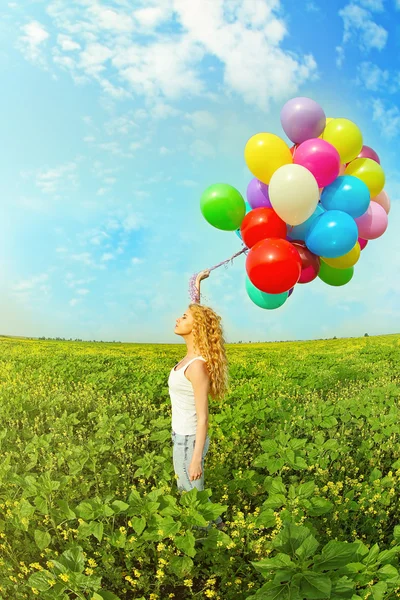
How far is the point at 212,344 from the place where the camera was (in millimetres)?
3615

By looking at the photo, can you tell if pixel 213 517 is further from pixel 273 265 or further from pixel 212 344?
pixel 273 265

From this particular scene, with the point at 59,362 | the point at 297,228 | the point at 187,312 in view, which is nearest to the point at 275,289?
the point at 297,228

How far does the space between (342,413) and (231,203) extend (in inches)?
113

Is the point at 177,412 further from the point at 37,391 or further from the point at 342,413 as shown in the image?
the point at 37,391

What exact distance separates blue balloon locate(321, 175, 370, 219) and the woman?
2316mm

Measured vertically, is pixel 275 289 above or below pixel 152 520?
above

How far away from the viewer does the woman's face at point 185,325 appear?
12.2 ft

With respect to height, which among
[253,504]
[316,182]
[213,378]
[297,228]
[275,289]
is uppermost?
[316,182]

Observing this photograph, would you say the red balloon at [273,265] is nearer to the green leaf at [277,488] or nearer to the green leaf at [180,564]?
the green leaf at [277,488]

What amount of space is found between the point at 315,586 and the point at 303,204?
140 inches

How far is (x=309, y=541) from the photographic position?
7.19 ft

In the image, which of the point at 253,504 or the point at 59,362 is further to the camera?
the point at 59,362

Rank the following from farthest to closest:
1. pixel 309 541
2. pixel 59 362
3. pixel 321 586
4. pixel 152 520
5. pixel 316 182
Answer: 1. pixel 59 362
2. pixel 316 182
3. pixel 152 520
4. pixel 309 541
5. pixel 321 586

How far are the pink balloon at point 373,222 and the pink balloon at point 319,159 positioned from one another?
84 cm
